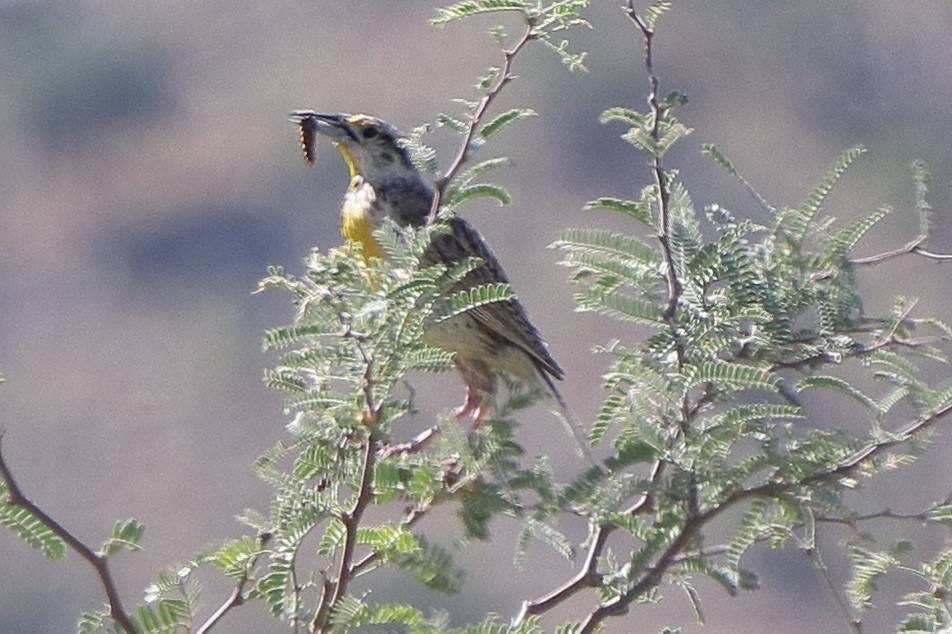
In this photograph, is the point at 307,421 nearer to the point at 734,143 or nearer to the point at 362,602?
the point at 362,602

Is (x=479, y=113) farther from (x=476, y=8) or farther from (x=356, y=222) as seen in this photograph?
(x=356, y=222)

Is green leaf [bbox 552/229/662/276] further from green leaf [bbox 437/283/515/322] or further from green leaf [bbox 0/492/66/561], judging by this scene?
green leaf [bbox 0/492/66/561]

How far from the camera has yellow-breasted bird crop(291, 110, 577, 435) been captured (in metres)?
5.64

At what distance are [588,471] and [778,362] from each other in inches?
19.3

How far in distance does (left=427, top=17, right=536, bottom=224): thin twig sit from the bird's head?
2313mm

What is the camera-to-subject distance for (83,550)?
3166 millimetres

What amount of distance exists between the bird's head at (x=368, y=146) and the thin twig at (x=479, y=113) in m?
2.31

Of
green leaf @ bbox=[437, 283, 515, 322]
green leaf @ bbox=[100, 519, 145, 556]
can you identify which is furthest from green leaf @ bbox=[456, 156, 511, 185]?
green leaf @ bbox=[100, 519, 145, 556]

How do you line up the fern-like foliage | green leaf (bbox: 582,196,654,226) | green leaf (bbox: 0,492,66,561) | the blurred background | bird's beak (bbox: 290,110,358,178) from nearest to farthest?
green leaf (bbox: 0,492,66,561)
the fern-like foliage
green leaf (bbox: 582,196,654,226)
bird's beak (bbox: 290,110,358,178)
the blurred background

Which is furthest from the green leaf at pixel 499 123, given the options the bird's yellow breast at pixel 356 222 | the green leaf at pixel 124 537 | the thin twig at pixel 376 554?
the bird's yellow breast at pixel 356 222

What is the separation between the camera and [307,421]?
348 centimetres

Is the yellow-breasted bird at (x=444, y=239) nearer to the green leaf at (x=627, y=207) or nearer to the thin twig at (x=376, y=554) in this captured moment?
the green leaf at (x=627, y=207)

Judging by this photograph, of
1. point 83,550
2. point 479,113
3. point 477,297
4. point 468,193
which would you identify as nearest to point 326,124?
point 468,193

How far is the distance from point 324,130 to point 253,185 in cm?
4060
